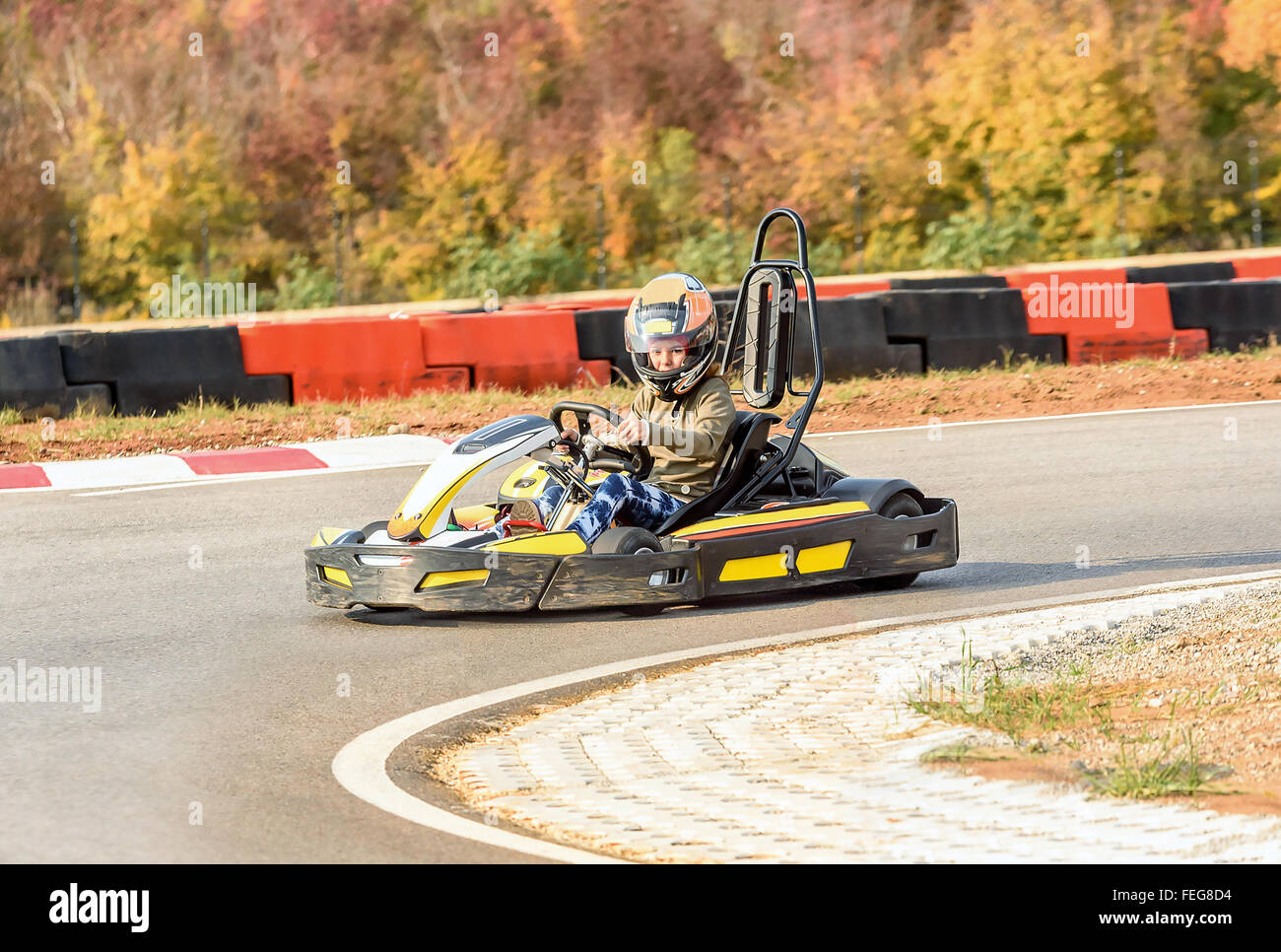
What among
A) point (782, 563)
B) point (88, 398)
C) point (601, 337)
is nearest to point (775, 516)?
point (782, 563)

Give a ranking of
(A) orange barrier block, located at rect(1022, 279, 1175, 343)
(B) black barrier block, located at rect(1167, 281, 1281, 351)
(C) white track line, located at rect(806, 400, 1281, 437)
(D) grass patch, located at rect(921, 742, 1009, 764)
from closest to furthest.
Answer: (D) grass patch, located at rect(921, 742, 1009, 764), (C) white track line, located at rect(806, 400, 1281, 437), (A) orange barrier block, located at rect(1022, 279, 1175, 343), (B) black barrier block, located at rect(1167, 281, 1281, 351)

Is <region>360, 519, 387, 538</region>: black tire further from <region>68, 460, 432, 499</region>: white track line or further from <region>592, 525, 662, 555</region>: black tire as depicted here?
<region>68, 460, 432, 499</region>: white track line

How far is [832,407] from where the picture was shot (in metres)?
14.0

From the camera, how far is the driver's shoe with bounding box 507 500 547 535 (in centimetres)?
739

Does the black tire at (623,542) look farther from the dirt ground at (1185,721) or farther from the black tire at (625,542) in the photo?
the dirt ground at (1185,721)

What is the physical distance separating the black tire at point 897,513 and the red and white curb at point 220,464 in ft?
14.1

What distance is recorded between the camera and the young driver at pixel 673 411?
294 inches

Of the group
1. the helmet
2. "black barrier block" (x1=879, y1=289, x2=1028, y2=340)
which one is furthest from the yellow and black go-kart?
"black barrier block" (x1=879, y1=289, x2=1028, y2=340)

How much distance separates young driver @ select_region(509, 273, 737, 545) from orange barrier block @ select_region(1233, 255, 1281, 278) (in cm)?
1434

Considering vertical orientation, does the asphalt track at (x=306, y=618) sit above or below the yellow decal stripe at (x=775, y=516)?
below

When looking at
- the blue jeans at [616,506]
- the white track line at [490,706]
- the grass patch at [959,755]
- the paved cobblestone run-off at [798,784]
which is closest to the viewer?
the paved cobblestone run-off at [798,784]

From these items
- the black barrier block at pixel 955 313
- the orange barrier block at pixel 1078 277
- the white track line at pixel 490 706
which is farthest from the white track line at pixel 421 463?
the white track line at pixel 490 706

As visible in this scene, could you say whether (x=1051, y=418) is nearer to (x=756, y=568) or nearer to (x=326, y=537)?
(x=756, y=568)

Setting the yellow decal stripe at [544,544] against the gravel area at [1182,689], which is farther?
the yellow decal stripe at [544,544]
